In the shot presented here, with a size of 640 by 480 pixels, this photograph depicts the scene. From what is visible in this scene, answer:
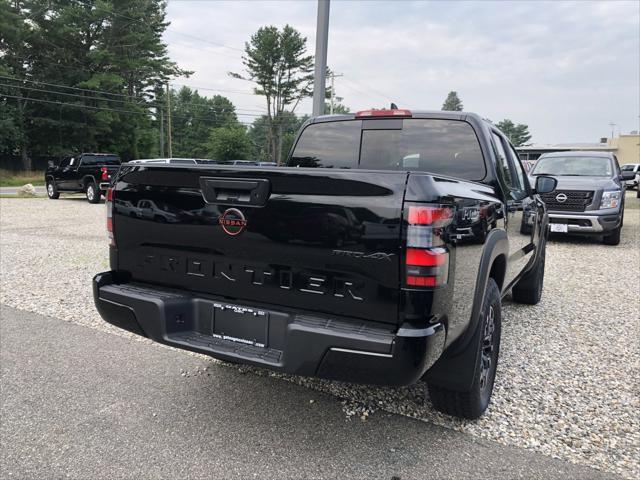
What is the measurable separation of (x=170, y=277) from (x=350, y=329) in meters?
1.12

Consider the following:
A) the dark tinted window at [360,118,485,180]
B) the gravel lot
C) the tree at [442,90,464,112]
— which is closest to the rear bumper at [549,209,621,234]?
the gravel lot

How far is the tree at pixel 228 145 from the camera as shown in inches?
2475

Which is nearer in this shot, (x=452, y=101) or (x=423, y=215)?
(x=423, y=215)

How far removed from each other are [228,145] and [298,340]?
6312 cm

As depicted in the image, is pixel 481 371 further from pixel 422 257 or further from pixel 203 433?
pixel 203 433

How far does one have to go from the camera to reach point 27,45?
3944 cm

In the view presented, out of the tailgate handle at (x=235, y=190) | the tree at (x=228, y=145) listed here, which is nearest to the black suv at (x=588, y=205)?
the tailgate handle at (x=235, y=190)

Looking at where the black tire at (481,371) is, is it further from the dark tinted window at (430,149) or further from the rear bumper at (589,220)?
the rear bumper at (589,220)

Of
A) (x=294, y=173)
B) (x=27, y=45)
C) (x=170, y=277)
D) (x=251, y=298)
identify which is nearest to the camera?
(x=294, y=173)

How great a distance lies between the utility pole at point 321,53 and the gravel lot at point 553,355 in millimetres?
4689

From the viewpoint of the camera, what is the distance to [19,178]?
36312mm

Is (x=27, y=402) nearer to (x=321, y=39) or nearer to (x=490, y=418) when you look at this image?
(x=490, y=418)

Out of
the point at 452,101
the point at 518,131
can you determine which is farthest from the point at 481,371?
the point at 518,131

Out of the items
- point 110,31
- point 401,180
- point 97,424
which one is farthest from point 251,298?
point 110,31
